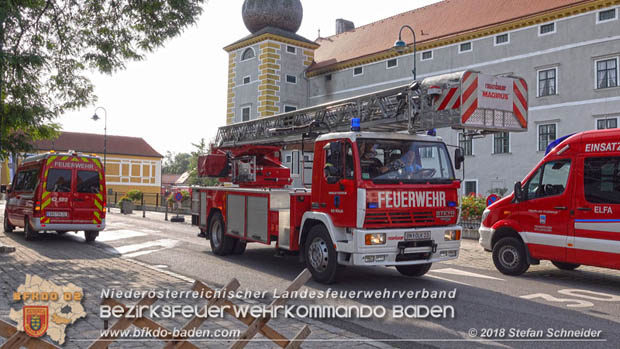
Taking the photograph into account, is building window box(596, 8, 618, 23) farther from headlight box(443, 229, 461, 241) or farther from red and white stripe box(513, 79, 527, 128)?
headlight box(443, 229, 461, 241)

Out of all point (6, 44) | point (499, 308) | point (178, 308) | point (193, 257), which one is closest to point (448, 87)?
point (499, 308)

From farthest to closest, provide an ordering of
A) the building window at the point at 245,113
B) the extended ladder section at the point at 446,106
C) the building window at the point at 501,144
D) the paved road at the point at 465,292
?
the building window at the point at 245,113
the building window at the point at 501,144
the extended ladder section at the point at 446,106
the paved road at the point at 465,292

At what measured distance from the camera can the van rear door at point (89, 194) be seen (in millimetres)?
15141

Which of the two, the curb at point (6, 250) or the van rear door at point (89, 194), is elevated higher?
the van rear door at point (89, 194)

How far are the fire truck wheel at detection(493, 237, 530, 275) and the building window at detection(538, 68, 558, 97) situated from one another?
22.8 metres

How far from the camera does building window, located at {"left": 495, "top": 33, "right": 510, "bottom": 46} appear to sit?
105 ft

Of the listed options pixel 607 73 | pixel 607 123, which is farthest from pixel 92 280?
pixel 607 73

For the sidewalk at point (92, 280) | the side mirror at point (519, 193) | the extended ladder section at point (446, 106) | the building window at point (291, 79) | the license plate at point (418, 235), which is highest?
the building window at point (291, 79)

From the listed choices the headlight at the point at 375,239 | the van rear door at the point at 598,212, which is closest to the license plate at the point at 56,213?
the headlight at the point at 375,239

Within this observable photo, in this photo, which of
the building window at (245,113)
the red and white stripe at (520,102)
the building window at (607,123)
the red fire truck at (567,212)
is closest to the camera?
the red fire truck at (567,212)

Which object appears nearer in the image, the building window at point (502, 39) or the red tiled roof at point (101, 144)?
the building window at point (502, 39)

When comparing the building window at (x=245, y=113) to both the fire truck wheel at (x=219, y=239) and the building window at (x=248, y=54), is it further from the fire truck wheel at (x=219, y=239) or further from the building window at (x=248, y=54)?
the fire truck wheel at (x=219, y=239)

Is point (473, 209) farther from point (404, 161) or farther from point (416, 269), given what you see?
point (404, 161)

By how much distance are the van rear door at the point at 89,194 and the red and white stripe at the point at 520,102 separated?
11.4 meters
